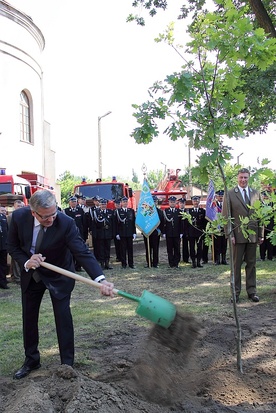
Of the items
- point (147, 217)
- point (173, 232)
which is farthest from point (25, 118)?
point (173, 232)

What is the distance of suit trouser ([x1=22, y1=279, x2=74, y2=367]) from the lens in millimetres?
4441

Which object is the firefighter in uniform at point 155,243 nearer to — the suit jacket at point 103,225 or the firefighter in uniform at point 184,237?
the firefighter in uniform at point 184,237

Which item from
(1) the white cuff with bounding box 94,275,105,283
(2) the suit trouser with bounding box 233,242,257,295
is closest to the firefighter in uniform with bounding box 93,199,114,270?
(2) the suit trouser with bounding box 233,242,257,295

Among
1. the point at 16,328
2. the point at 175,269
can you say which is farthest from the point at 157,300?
the point at 175,269

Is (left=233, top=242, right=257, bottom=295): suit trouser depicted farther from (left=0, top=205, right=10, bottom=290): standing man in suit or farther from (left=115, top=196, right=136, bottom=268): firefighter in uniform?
(left=115, top=196, right=136, bottom=268): firefighter in uniform

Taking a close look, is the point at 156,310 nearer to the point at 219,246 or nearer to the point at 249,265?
the point at 249,265

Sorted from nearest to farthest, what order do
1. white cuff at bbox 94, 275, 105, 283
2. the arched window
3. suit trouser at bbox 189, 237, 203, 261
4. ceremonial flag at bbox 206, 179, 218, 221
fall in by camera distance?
1. white cuff at bbox 94, 275, 105, 283
2. ceremonial flag at bbox 206, 179, 218, 221
3. suit trouser at bbox 189, 237, 203, 261
4. the arched window

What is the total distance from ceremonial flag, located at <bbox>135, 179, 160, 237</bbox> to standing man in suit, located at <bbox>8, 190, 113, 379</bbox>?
319 inches

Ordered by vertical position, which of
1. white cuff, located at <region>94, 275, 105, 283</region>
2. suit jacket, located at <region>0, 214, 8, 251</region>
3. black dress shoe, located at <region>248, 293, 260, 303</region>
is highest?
suit jacket, located at <region>0, 214, 8, 251</region>

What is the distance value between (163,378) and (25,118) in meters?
21.5

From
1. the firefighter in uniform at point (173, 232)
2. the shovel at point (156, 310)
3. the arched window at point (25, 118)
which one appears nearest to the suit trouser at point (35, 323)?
the shovel at point (156, 310)

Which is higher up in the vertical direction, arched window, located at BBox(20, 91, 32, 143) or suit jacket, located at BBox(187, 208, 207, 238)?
arched window, located at BBox(20, 91, 32, 143)

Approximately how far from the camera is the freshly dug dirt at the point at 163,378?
11.2 feet

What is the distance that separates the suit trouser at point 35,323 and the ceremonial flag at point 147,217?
319 inches
